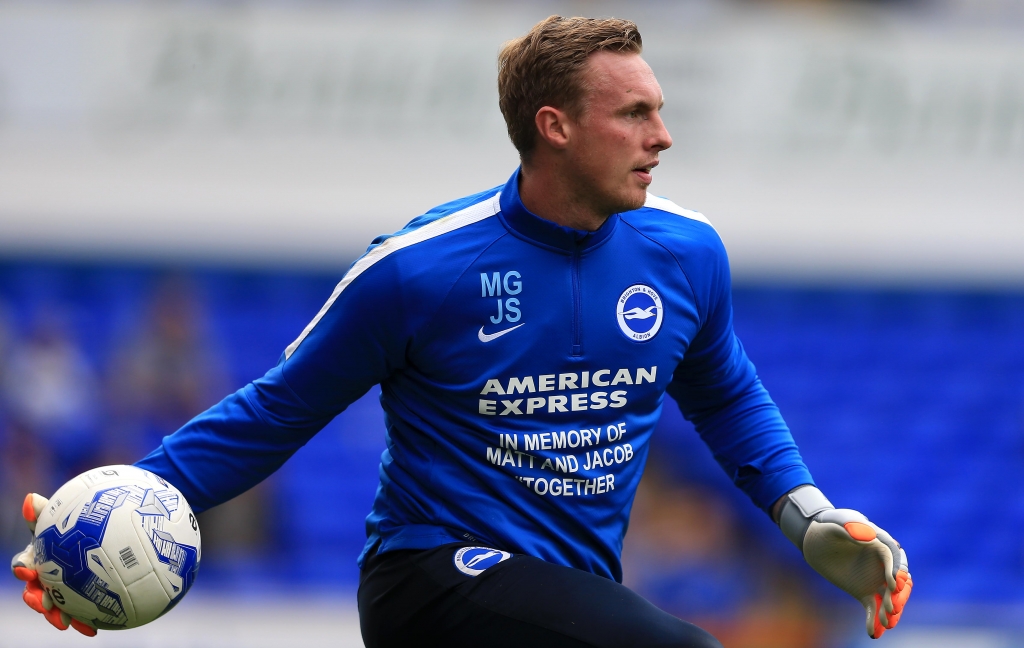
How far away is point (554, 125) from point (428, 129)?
26.7ft

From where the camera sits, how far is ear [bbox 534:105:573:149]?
327 centimetres

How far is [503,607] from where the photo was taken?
9.88 feet

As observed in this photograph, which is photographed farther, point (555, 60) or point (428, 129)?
point (428, 129)

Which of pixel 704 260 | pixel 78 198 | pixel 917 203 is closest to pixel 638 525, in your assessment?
pixel 917 203

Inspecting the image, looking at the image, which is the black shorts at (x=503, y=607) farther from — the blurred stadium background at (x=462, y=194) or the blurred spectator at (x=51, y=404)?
the blurred spectator at (x=51, y=404)

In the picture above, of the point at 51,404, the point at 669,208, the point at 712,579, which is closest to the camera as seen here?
the point at 669,208

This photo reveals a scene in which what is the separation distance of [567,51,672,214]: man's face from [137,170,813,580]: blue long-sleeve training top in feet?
0.47

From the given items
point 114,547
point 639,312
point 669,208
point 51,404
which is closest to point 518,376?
point 639,312

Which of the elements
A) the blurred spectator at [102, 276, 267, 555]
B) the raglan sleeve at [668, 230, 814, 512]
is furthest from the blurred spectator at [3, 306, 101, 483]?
the raglan sleeve at [668, 230, 814, 512]

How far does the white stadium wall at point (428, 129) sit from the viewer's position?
35.5 ft

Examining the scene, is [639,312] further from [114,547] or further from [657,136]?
[114,547]

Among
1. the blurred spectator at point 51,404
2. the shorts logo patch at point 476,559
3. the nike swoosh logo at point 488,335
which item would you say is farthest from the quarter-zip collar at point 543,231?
the blurred spectator at point 51,404

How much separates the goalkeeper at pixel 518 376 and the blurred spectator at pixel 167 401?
23.2ft

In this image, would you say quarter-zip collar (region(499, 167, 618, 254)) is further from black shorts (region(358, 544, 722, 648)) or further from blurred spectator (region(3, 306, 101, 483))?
blurred spectator (region(3, 306, 101, 483))
